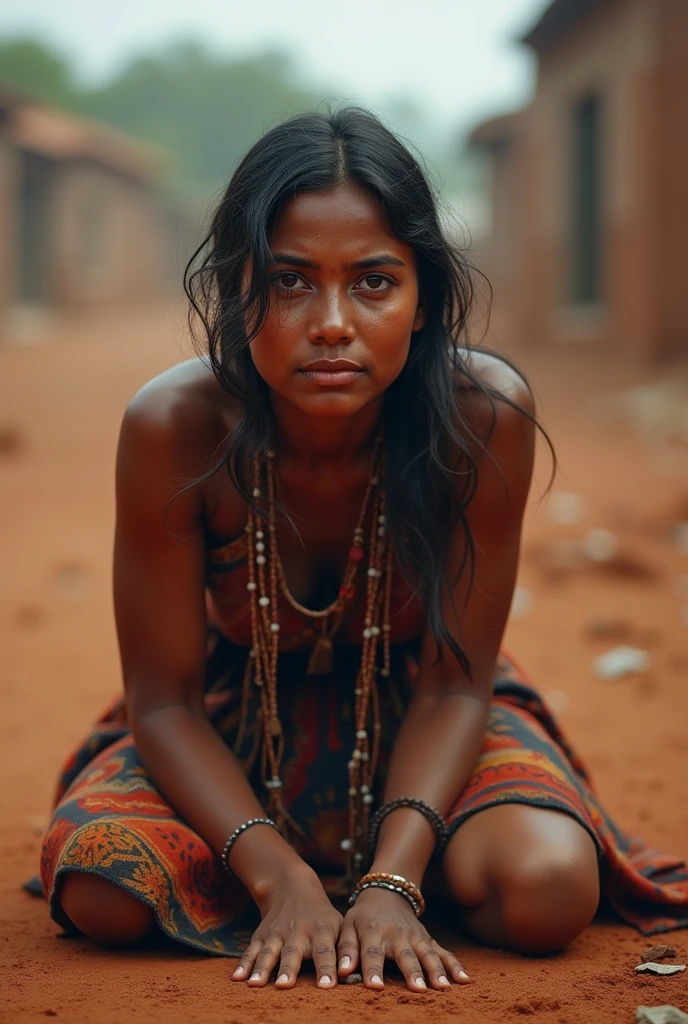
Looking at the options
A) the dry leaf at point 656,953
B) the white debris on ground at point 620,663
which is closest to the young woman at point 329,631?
the dry leaf at point 656,953

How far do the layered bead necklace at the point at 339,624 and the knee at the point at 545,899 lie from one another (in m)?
0.38

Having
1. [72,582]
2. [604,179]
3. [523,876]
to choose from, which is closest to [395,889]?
[523,876]

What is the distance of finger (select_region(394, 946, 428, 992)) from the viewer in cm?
188

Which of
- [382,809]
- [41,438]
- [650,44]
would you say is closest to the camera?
[382,809]

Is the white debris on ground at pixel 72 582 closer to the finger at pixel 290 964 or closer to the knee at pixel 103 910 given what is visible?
the knee at pixel 103 910

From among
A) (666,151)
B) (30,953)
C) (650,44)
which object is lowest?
(30,953)

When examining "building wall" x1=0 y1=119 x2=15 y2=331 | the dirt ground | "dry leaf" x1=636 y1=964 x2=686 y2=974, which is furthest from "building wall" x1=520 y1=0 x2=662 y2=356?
"dry leaf" x1=636 y1=964 x2=686 y2=974

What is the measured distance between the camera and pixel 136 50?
5331 centimetres

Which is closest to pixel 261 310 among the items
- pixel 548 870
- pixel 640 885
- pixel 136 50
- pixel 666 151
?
pixel 548 870

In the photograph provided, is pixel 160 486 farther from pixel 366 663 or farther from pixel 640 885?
pixel 640 885

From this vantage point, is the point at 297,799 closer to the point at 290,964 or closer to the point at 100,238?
the point at 290,964

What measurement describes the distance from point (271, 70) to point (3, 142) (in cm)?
4308

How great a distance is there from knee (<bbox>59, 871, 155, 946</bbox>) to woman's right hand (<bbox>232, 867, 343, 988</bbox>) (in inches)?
8.7

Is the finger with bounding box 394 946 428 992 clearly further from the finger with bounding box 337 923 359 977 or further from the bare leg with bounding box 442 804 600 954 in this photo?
the bare leg with bounding box 442 804 600 954
